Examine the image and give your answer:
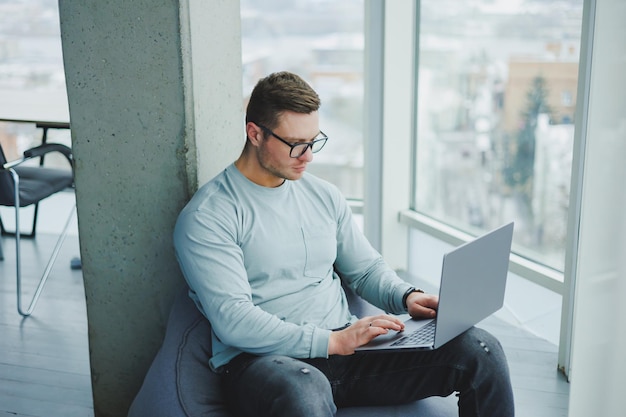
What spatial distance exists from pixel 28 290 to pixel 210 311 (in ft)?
8.32

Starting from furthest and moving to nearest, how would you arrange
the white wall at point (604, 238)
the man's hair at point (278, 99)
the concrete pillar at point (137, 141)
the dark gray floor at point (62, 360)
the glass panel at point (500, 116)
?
the glass panel at point (500, 116)
the dark gray floor at point (62, 360)
the concrete pillar at point (137, 141)
the man's hair at point (278, 99)
the white wall at point (604, 238)

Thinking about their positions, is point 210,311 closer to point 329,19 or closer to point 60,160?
point 329,19

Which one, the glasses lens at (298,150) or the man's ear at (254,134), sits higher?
the man's ear at (254,134)

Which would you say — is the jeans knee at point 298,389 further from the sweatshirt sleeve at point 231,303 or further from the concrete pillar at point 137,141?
the concrete pillar at point 137,141

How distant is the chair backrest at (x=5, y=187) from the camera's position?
3.75 meters

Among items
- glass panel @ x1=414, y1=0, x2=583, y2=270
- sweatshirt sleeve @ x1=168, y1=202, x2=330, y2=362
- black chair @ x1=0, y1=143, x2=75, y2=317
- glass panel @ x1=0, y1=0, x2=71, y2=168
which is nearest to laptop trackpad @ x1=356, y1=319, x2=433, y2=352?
sweatshirt sleeve @ x1=168, y1=202, x2=330, y2=362

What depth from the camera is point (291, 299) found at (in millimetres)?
2314

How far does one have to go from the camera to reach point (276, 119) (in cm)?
227

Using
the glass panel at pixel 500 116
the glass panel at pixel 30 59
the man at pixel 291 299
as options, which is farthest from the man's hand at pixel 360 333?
the glass panel at pixel 30 59

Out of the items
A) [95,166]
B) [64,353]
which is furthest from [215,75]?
[64,353]

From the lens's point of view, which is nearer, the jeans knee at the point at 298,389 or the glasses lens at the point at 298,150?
the jeans knee at the point at 298,389

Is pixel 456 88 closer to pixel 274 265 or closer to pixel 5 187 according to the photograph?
pixel 274 265

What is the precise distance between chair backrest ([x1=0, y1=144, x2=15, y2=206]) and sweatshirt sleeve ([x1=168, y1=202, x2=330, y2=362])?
1.92 m

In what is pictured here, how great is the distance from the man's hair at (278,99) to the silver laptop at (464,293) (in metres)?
0.65
